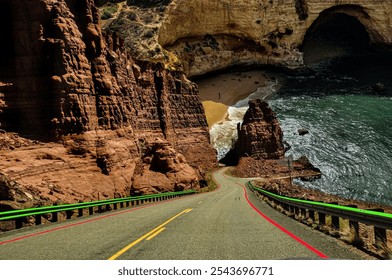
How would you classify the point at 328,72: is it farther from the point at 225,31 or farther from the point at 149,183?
the point at 149,183

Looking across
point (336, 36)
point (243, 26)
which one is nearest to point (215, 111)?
point (243, 26)

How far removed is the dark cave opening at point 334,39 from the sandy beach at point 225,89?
18670 millimetres

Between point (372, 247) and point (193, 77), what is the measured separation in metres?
101

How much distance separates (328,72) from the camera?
10575cm

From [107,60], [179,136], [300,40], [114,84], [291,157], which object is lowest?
[291,157]

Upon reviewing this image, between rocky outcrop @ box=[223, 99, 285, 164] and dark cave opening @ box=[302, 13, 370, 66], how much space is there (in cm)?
3910

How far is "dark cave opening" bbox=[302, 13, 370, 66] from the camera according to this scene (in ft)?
367

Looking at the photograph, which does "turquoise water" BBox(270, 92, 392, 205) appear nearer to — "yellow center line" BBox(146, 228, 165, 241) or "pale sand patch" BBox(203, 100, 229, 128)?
"pale sand patch" BBox(203, 100, 229, 128)

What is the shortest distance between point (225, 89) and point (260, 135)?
3027cm

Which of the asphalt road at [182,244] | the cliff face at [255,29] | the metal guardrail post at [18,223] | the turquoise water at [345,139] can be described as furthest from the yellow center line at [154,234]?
the cliff face at [255,29]

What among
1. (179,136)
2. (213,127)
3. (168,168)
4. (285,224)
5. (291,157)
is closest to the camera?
(285,224)


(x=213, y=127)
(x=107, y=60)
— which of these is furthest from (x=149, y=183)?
(x=213, y=127)

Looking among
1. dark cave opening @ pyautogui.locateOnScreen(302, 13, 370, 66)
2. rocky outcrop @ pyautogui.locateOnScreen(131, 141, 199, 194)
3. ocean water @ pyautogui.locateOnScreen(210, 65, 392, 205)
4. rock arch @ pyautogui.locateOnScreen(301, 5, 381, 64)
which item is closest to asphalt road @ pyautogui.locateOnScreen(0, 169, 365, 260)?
rocky outcrop @ pyautogui.locateOnScreen(131, 141, 199, 194)

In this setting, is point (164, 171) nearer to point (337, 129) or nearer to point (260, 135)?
point (260, 135)
